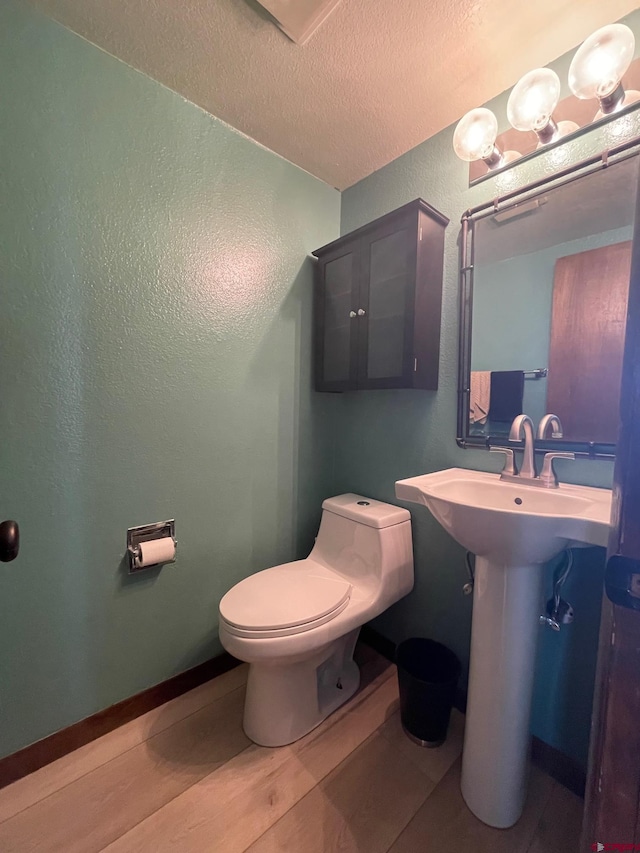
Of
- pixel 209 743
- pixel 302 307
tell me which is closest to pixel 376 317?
pixel 302 307

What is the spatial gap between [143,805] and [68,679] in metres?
0.42

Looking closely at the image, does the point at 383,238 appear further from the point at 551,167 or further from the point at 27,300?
the point at 27,300

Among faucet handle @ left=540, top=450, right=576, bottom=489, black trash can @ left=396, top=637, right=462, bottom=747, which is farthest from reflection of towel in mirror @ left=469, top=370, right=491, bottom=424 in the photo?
black trash can @ left=396, top=637, right=462, bottom=747

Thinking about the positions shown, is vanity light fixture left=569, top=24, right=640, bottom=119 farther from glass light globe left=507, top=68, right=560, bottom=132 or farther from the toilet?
the toilet

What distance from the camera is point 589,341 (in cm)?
98

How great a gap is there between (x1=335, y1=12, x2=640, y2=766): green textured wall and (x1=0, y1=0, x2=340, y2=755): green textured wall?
1.24ft

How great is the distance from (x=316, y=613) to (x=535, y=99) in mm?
1625

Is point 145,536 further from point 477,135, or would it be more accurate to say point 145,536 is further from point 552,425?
point 477,135

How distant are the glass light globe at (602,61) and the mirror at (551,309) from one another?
18 centimetres

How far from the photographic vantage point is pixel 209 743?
1139mm

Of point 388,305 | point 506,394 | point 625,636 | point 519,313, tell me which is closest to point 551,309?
point 519,313

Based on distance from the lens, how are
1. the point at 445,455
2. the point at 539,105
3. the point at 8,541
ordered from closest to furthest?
the point at 8,541
the point at 539,105
the point at 445,455

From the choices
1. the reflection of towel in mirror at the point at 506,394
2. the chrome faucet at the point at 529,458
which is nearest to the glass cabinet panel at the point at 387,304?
the reflection of towel in mirror at the point at 506,394

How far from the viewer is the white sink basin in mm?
736
